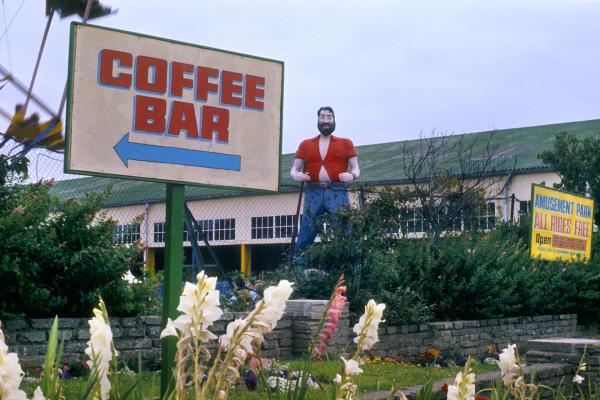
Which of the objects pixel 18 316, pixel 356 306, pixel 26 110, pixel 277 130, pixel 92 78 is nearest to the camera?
pixel 92 78

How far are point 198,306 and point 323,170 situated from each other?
1188cm

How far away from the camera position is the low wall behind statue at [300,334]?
8.46m

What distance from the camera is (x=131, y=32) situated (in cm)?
535

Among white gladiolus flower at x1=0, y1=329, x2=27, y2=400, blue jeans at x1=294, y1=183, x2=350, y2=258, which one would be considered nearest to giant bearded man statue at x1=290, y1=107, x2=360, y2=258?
→ blue jeans at x1=294, y1=183, x2=350, y2=258

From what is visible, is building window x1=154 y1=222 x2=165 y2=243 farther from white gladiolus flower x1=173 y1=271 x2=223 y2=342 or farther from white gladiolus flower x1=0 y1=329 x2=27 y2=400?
white gladiolus flower x1=0 y1=329 x2=27 y2=400

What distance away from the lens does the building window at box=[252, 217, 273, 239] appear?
1980 cm

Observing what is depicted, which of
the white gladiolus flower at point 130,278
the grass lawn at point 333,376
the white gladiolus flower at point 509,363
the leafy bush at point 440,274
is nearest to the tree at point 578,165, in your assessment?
the leafy bush at point 440,274

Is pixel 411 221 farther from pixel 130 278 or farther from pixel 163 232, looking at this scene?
pixel 163 232

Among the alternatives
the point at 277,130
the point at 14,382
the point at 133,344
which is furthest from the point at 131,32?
the point at 133,344

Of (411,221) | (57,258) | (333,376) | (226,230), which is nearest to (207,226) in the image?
(226,230)

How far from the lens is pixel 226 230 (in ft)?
78.8

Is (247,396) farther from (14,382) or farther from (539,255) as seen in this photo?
(539,255)

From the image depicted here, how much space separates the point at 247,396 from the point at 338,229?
5701 mm

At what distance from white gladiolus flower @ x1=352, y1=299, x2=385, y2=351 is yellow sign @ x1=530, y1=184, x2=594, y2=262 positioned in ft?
47.8
